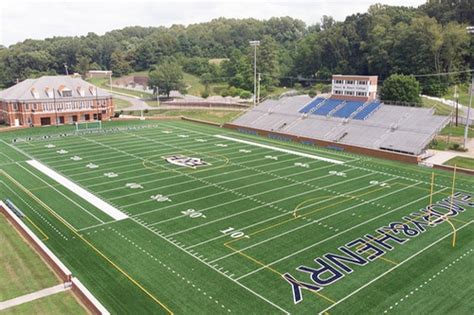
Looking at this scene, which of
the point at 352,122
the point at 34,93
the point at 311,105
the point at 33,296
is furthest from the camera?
the point at 34,93

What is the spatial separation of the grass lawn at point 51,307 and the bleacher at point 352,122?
32112mm

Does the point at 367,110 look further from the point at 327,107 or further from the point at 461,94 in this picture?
the point at 461,94

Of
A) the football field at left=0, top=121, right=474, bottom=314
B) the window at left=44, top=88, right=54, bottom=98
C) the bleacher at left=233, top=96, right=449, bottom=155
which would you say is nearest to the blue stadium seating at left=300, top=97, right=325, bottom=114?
the bleacher at left=233, top=96, right=449, bottom=155

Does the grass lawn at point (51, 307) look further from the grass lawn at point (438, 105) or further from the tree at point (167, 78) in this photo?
the tree at point (167, 78)

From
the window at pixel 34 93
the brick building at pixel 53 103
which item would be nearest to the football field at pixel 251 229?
the brick building at pixel 53 103

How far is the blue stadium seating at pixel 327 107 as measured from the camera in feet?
168

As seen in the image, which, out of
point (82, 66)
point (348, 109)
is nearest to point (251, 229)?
point (348, 109)

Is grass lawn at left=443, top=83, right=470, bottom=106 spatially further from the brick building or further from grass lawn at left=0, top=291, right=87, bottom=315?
grass lawn at left=0, top=291, right=87, bottom=315

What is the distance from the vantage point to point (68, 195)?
26.9 metres

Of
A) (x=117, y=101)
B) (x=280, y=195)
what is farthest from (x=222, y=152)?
(x=117, y=101)

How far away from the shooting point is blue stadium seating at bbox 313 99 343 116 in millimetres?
51125

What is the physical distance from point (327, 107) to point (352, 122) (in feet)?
18.6

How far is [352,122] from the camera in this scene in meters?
47.1

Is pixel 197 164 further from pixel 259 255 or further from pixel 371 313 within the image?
pixel 371 313
